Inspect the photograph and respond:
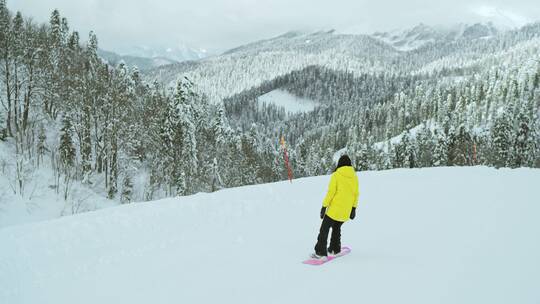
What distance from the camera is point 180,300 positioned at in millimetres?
5969

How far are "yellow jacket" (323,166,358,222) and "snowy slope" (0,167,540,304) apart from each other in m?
0.91

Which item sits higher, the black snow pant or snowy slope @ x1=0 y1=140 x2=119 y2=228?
the black snow pant

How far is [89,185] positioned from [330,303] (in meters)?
29.4

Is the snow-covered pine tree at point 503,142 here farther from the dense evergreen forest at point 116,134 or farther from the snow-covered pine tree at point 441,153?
the snow-covered pine tree at point 441,153

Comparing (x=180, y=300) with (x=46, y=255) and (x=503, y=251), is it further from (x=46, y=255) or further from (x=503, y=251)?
(x=503, y=251)

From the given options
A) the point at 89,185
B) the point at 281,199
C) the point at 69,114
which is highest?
the point at 69,114

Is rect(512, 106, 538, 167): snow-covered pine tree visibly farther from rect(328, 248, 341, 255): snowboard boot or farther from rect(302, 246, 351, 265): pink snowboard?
rect(328, 248, 341, 255): snowboard boot

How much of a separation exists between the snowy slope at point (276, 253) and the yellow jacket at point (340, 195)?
2.99 feet

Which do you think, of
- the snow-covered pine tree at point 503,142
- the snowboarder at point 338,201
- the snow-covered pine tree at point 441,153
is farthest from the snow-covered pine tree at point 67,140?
the snow-covered pine tree at point 503,142

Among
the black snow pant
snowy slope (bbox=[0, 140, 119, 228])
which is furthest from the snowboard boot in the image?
snowy slope (bbox=[0, 140, 119, 228])

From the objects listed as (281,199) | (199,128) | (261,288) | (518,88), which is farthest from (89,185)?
(518,88)

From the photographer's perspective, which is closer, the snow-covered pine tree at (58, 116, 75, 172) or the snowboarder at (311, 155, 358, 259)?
the snowboarder at (311, 155, 358, 259)

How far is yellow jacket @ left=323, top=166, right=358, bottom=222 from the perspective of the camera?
750cm

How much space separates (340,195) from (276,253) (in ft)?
6.19
